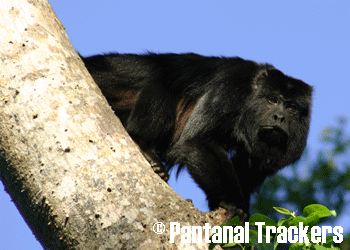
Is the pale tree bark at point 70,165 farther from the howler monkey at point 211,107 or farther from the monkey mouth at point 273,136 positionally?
the monkey mouth at point 273,136

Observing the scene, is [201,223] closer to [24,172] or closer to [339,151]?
[24,172]

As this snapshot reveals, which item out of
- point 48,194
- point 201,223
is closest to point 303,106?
point 201,223

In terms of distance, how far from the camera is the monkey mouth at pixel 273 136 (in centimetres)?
478

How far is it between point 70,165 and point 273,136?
293 centimetres

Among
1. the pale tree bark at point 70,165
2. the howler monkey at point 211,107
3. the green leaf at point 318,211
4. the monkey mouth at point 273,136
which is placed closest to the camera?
the green leaf at point 318,211

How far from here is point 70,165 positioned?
2.45 metres

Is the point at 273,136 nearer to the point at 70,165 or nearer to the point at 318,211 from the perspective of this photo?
the point at 318,211

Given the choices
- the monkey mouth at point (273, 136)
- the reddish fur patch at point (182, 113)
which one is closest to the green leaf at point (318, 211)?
the monkey mouth at point (273, 136)

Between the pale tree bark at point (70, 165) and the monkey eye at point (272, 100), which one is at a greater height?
the monkey eye at point (272, 100)

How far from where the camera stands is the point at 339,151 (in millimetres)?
11531

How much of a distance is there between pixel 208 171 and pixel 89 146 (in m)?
1.80

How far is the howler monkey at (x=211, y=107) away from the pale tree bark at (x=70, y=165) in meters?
1.64

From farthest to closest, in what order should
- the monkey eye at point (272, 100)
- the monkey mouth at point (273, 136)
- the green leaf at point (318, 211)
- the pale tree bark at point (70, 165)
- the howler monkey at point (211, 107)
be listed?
the monkey eye at point (272, 100)
the monkey mouth at point (273, 136)
the howler monkey at point (211, 107)
the pale tree bark at point (70, 165)
the green leaf at point (318, 211)

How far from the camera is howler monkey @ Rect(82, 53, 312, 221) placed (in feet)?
15.1
